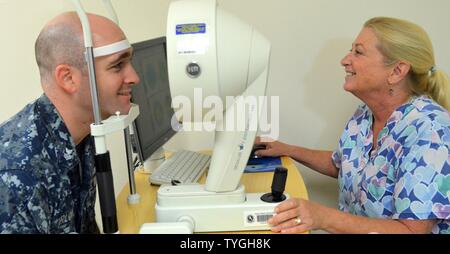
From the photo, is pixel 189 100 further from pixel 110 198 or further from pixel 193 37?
pixel 110 198

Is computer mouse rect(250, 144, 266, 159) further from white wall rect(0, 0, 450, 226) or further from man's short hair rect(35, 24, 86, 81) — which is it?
man's short hair rect(35, 24, 86, 81)

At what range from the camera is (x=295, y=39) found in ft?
6.51

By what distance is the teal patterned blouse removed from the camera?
120cm

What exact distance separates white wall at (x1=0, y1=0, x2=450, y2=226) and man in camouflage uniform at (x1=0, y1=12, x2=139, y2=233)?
879mm

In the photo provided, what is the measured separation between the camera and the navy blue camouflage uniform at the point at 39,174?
3.07ft

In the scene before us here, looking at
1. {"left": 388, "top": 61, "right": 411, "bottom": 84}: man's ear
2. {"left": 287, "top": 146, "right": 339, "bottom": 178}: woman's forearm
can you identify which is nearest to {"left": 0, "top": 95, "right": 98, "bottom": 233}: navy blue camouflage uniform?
{"left": 287, "top": 146, "right": 339, "bottom": 178}: woman's forearm

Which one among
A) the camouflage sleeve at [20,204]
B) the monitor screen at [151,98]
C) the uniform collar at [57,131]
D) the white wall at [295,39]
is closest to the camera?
the camouflage sleeve at [20,204]

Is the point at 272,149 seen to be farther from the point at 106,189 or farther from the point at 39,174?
the point at 39,174

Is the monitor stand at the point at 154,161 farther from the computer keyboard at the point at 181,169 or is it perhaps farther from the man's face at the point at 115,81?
the man's face at the point at 115,81

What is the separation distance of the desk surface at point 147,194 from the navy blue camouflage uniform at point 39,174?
0.14m

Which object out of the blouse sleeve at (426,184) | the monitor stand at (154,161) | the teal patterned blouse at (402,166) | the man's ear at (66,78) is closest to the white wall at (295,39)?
the teal patterned blouse at (402,166)

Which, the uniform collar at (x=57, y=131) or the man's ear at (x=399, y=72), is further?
the man's ear at (x=399, y=72)

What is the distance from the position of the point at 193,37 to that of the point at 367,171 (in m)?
0.82

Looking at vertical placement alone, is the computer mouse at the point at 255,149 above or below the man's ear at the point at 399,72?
below
